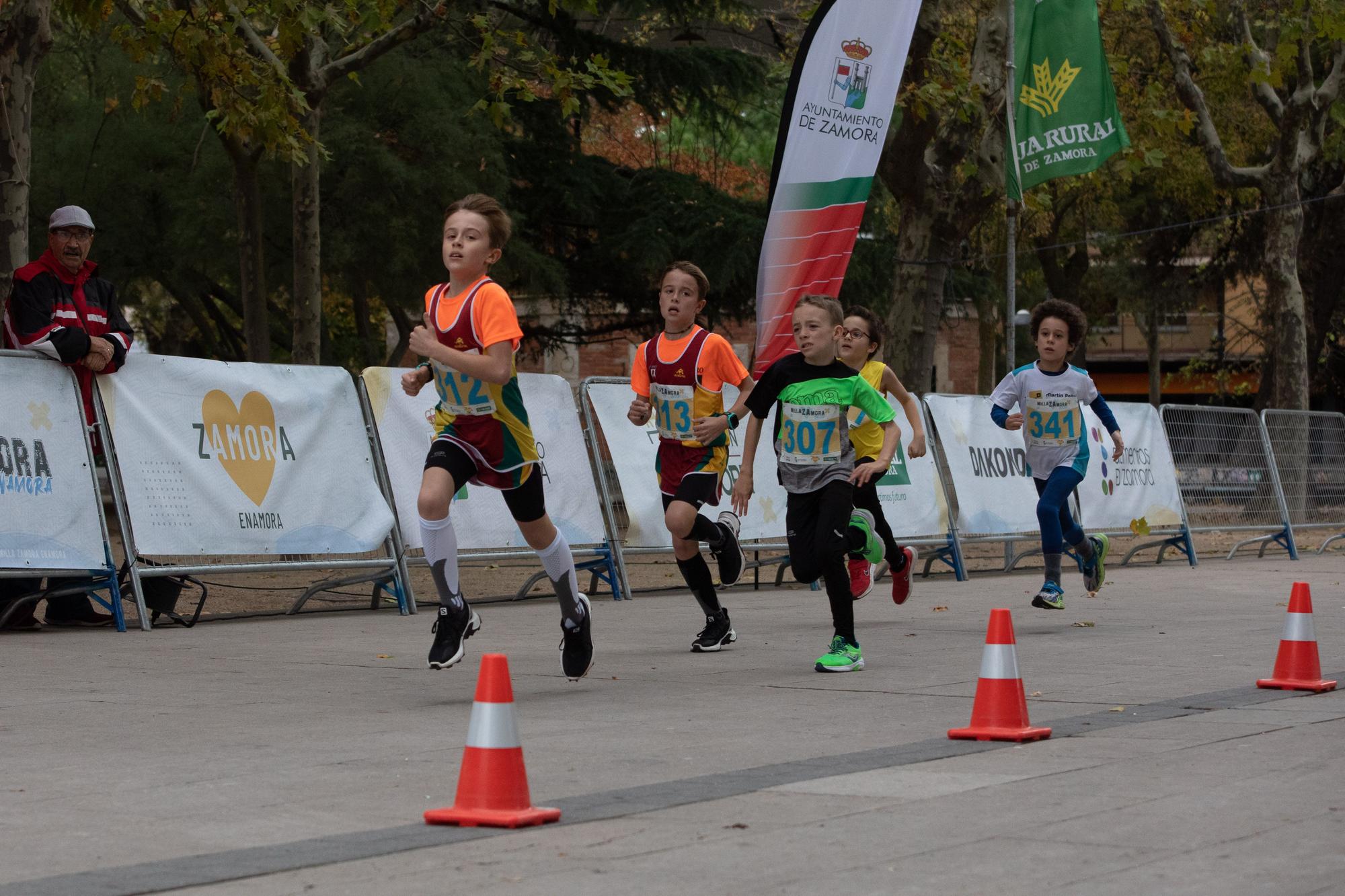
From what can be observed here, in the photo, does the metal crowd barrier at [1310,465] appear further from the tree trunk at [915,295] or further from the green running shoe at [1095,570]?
the green running shoe at [1095,570]

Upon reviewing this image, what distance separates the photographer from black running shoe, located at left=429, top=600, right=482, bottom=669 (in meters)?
7.39

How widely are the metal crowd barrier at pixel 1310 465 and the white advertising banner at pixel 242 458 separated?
11.6m

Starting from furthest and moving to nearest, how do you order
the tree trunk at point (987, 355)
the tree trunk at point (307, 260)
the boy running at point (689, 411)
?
1. the tree trunk at point (987, 355)
2. the tree trunk at point (307, 260)
3. the boy running at point (689, 411)

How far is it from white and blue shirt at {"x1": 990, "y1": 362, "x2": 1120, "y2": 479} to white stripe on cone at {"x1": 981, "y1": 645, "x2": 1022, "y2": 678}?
523 centimetres

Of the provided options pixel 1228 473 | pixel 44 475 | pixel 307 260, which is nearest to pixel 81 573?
pixel 44 475

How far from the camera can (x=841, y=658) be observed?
834cm

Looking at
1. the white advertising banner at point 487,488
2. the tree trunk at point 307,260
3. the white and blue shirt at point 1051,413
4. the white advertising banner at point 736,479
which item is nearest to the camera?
the white and blue shirt at point 1051,413

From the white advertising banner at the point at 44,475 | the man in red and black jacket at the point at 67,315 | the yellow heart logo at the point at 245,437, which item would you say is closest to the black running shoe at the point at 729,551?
the yellow heart logo at the point at 245,437

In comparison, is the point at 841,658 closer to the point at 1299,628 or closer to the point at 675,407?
the point at 675,407

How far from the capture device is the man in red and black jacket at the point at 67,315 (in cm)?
1041

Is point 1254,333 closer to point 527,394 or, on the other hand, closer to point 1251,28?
point 1251,28

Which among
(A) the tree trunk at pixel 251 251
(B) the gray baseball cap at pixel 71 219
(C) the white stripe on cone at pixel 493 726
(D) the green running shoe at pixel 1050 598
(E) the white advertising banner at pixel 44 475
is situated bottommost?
(D) the green running shoe at pixel 1050 598

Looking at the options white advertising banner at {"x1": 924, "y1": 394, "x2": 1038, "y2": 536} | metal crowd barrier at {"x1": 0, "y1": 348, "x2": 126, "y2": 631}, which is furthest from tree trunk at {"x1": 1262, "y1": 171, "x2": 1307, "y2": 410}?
metal crowd barrier at {"x1": 0, "y1": 348, "x2": 126, "y2": 631}

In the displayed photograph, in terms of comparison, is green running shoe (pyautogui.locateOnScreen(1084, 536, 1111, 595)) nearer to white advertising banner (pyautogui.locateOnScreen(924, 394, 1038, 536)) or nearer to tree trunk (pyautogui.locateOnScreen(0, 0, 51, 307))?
white advertising banner (pyautogui.locateOnScreen(924, 394, 1038, 536))
